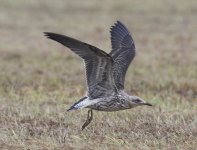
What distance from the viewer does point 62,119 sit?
30.1ft

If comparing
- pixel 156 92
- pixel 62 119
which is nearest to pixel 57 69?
pixel 156 92

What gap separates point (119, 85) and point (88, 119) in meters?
0.59

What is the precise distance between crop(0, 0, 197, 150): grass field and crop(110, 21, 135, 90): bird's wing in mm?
602

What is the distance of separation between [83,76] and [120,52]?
14.4 ft

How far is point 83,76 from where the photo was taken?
1388cm

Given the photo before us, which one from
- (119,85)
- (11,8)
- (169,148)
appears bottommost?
(169,148)

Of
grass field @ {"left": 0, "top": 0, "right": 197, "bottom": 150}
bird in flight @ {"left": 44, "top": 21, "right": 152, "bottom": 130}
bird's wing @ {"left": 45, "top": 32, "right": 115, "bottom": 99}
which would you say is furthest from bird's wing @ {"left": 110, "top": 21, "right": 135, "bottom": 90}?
grass field @ {"left": 0, "top": 0, "right": 197, "bottom": 150}

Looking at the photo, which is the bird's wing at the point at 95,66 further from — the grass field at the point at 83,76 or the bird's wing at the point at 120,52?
the grass field at the point at 83,76

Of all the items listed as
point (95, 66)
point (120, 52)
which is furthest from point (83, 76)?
point (95, 66)

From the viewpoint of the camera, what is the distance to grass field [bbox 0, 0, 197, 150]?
814 cm

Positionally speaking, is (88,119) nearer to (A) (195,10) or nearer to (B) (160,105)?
(B) (160,105)

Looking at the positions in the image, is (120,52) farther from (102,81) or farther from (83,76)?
(83,76)

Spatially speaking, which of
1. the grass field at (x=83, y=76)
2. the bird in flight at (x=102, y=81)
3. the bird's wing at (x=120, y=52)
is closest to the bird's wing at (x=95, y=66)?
the bird in flight at (x=102, y=81)

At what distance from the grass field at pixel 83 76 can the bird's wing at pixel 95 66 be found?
0.48m
